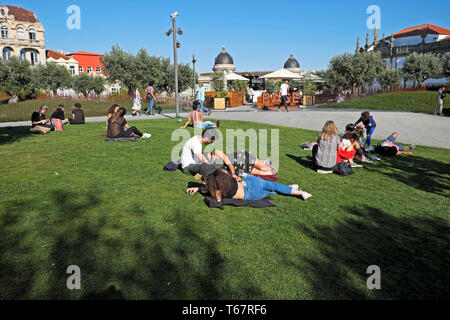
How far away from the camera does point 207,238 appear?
386 centimetres

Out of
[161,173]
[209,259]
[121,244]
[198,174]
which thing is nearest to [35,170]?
[161,173]

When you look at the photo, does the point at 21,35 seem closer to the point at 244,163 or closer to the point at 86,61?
the point at 86,61

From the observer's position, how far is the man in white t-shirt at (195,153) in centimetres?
610

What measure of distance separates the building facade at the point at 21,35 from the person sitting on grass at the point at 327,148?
68861mm

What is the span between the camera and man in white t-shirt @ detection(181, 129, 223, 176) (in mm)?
6102

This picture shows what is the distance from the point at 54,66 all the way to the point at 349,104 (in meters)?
42.6

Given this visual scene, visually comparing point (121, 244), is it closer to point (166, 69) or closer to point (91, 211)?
point (91, 211)

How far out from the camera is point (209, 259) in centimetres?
341

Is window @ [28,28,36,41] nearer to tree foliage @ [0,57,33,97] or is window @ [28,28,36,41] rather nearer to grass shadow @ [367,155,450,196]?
tree foliage @ [0,57,33,97]

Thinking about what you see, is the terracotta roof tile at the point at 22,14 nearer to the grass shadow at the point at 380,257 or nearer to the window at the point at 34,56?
the window at the point at 34,56

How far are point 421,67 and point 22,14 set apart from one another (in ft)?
247

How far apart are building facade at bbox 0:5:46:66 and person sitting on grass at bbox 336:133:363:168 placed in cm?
6874
